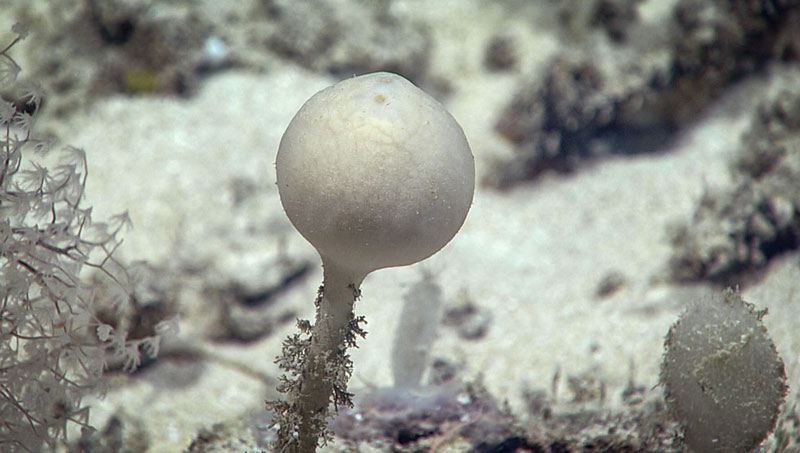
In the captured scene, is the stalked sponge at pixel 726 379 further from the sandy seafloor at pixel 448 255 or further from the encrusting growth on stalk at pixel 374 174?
the encrusting growth on stalk at pixel 374 174

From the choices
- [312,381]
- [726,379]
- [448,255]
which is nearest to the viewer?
[312,381]

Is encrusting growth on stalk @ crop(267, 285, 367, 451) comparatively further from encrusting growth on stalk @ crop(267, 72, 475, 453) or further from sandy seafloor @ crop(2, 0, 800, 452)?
sandy seafloor @ crop(2, 0, 800, 452)

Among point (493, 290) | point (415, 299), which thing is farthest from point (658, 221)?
point (415, 299)

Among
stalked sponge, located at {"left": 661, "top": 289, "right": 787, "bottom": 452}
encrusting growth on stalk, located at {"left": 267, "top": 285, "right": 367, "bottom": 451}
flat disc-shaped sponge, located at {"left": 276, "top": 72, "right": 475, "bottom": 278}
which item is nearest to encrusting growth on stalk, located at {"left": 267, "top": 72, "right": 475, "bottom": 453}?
flat disc-shaped sponge, located at {"left": 276, "top": 72, "right": 475, "bottom": 278}

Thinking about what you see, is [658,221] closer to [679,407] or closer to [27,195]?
[679,407]

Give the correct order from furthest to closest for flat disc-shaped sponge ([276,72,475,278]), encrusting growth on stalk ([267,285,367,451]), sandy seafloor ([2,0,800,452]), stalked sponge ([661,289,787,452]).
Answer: sandy seafloor ([2,0,800,452])
stalked sponge ([661,289,787,452])
encrusting growth on stalk ([267,285,367,451])
flat disc-shaped sponge ([276,72,475,278])

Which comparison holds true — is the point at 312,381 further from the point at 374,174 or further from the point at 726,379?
the point at 726,379

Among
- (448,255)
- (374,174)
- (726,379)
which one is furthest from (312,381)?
(448,255)
